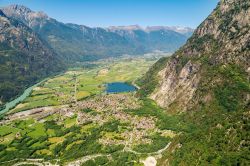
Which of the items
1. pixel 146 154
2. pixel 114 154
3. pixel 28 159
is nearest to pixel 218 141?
pixel 146 154

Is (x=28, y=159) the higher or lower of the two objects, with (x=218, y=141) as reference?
lower

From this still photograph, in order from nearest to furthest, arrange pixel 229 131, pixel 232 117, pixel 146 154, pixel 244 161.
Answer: pixel 244 161 < pixel 229 131 < pixel 232 117 < pixel 146 154

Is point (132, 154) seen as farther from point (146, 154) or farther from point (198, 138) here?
point (198, 138)

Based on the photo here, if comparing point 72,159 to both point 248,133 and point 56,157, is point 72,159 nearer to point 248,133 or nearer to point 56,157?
point 56,157

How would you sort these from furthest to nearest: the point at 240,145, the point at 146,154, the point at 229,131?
the point at 146,154 < the point at 229,131 < the point at 240,145

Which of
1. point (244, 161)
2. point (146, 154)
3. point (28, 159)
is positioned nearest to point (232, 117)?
point (244, 161)

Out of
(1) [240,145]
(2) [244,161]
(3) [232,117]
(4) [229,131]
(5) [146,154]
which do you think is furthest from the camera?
(5) [146,154]

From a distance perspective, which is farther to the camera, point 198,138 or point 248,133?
point 198,138

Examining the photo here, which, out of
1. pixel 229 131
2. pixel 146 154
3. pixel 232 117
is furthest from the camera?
pixel 146 154

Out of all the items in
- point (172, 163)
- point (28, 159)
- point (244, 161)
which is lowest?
point (28, 159)
